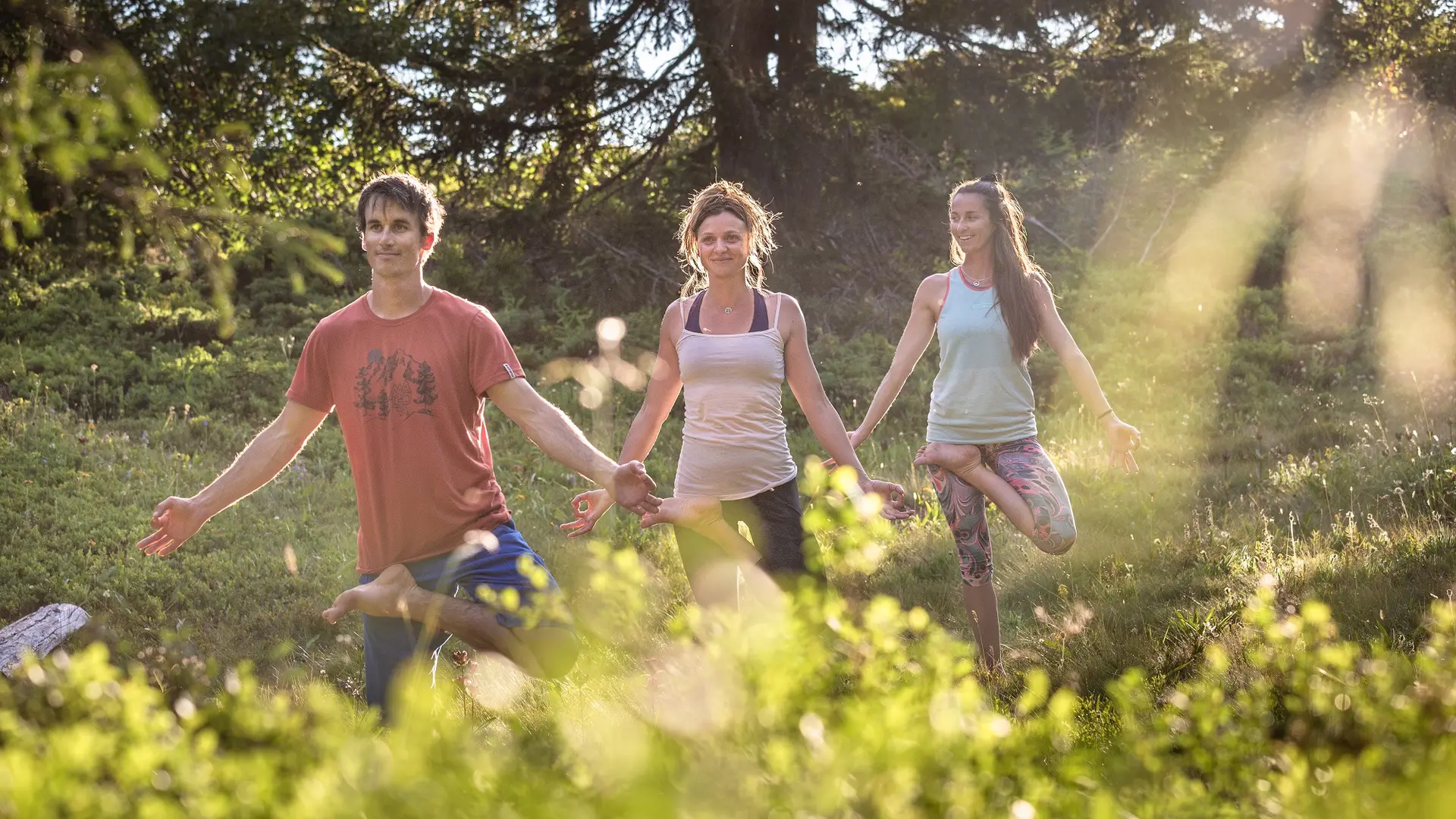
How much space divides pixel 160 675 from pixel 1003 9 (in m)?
13.4

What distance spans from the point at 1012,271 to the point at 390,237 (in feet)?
9.03

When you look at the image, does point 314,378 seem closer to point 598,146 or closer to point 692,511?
point 692,511

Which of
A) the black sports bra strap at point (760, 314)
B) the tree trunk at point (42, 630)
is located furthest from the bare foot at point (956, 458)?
the tree trunk at point (42, 630)

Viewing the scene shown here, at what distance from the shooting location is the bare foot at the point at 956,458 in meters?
4.98

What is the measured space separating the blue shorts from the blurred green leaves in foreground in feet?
5.14

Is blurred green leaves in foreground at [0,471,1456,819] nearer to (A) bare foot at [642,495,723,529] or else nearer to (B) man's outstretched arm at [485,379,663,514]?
(B) man's outstretched arm at [485,379,663,514]

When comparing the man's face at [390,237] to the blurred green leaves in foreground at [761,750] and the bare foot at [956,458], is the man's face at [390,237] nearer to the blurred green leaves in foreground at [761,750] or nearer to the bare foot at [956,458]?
the blurred green leaves in foreground at [761,750]

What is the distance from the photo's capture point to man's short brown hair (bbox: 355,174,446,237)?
13.3ft

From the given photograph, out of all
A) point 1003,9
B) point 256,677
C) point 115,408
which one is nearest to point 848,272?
point 1003,9

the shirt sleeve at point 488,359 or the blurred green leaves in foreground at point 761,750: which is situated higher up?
the shirt sleeve at point 488,359

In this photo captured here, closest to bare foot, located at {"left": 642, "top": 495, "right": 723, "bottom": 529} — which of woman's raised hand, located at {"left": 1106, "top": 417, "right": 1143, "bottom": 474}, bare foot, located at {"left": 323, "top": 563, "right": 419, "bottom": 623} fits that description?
bare foot, located at {"left": 323, "top": 563, "right": 419, "bottom": 623}

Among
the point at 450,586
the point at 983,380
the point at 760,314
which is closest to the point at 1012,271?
the point at 983,380

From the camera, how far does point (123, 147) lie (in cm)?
518

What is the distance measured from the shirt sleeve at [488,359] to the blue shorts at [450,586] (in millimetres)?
576
